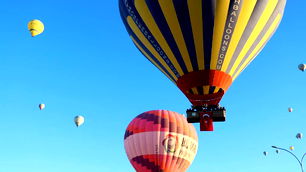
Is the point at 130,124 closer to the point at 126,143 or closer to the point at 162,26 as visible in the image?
the point at 126,143

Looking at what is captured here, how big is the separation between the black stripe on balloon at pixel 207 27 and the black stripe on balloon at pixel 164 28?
3.75 ft

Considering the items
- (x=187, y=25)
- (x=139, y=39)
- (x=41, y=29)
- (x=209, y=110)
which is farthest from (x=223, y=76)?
(x=41, y=29)

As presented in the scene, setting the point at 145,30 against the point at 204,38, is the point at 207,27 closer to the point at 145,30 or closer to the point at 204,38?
the point at 204,38

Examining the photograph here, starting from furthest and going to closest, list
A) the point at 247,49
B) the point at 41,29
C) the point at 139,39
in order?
the point at 41,29, the point at 139,39, the point at 247,49

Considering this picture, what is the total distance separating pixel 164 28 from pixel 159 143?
15364 mm

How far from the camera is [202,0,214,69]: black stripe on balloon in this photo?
16562 millimetres

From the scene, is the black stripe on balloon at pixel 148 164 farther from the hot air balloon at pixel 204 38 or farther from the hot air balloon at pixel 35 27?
the hot air balloon at pixel 204 38

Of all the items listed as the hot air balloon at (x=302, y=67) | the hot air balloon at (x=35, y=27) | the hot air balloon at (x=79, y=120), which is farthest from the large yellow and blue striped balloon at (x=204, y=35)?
the hot air balloon at (x=79, y=120)

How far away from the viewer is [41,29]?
26.3m

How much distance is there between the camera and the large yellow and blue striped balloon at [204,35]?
660 inches

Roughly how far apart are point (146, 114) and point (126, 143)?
2.96 meters

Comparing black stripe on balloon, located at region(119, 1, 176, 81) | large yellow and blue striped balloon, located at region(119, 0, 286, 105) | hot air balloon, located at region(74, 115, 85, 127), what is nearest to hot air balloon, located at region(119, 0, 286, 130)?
large yellow and blue striped balloon, located at region(119, 0, 286, 105)

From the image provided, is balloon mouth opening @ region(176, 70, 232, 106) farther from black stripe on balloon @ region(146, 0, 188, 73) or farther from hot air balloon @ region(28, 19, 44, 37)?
hot air balloon @ region(28, 19, 44, 37)

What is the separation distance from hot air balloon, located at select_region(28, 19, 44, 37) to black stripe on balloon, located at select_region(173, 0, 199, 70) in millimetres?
12354
